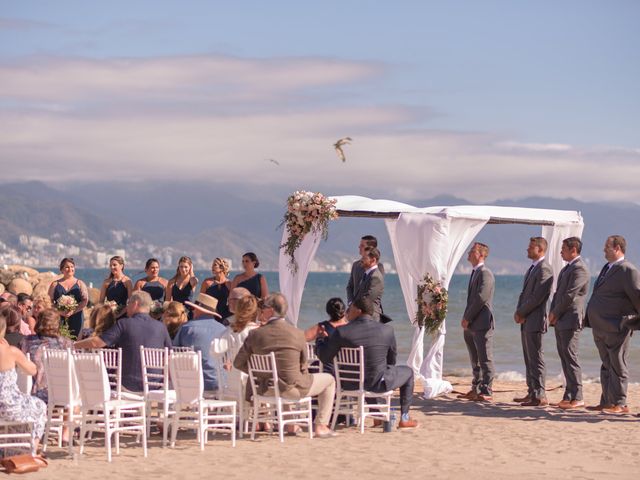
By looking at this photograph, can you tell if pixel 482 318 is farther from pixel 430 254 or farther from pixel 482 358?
pixel 430 254

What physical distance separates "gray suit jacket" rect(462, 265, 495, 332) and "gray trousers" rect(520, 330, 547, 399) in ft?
1.87

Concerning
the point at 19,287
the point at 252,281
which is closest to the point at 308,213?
the point at 252,281

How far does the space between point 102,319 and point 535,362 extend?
16.7 ft

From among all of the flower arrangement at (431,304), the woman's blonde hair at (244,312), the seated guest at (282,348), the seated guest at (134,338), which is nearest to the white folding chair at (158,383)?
the seated guest at (134,338)

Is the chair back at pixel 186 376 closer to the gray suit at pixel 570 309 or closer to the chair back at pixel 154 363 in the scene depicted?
the chair back at pixel 154 363

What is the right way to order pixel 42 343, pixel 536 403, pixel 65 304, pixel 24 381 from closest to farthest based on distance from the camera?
pixel 24 381 → pixel 42 343 → pixel 536 403 → pixel 65 304

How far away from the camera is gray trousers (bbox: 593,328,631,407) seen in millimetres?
11875

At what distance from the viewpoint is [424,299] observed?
13.4 metres

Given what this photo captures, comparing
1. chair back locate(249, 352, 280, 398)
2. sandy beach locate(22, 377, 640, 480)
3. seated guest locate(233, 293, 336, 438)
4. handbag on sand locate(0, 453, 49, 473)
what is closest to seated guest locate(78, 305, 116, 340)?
sandy beach locate(22, 377, 640, 480)

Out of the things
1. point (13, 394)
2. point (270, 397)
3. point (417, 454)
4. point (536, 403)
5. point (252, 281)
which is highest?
point (252, 281)

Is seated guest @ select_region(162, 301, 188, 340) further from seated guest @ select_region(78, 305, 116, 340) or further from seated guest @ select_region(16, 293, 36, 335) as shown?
seated guest @ select_region(16, 293, 36, 335)

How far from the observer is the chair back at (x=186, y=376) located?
31.5 feet

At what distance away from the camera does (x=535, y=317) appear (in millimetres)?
12812

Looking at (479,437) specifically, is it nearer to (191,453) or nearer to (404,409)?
(404,409)
